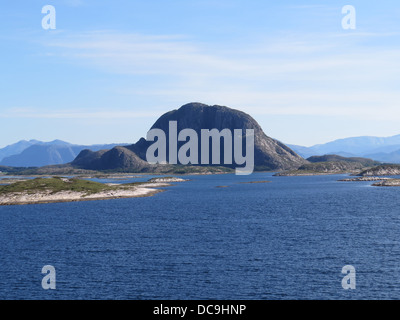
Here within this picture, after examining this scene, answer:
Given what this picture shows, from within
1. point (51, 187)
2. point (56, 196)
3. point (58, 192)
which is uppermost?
point (51, 187)

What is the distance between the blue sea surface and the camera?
51.6 meters

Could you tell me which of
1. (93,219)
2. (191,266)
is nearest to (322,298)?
(191,266)

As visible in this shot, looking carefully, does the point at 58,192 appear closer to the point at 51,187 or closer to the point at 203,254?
the point at 51,187

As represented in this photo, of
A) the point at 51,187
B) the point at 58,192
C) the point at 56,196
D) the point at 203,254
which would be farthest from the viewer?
the point at 51,187

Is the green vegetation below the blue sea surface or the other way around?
the other way around

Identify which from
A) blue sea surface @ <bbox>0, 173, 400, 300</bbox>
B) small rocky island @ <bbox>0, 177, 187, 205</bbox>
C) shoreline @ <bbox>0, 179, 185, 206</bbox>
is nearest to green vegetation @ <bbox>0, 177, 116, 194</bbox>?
small rocky island @ <bbox>0, 177, 187, 205</bbox>

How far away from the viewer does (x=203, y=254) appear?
226ft

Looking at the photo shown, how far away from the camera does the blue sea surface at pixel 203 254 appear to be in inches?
2032

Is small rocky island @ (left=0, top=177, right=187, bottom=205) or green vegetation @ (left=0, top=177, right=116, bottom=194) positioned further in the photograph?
green vegetation @ (left=0, top=177, right=116, bottom=194)

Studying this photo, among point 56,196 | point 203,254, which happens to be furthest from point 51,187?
point 203,254

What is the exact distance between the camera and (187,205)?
486 feet

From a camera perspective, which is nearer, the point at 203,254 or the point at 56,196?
the point at 203,254

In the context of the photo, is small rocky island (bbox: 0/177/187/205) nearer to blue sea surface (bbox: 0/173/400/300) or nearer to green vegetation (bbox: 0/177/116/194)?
green vegetation (bbox: 0/177/116/194)

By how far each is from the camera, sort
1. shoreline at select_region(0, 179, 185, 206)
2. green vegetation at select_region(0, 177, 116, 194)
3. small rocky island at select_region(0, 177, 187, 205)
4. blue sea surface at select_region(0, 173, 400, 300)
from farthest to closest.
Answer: green vegetation at select_region(0, 177, 116, 194)
small rocky island at select_region(0, 177, 187, 205)
shoreline at select_region(0, 179, 185, 206)
blue sea surface at select_region(0, 173, 400, 300)
